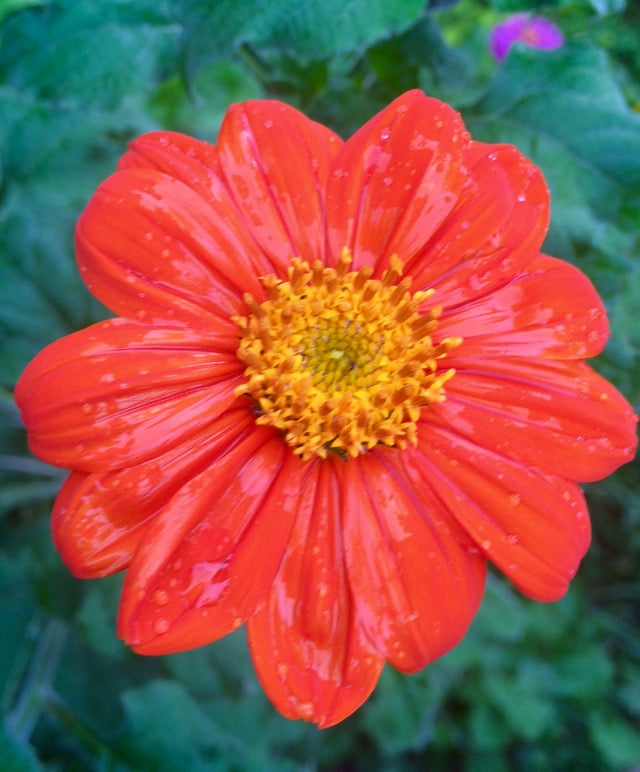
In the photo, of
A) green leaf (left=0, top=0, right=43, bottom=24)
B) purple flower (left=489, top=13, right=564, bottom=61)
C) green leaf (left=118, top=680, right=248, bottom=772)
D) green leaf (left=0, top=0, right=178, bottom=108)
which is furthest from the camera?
purple flower (left=489, top=13, right=564, bottom=61)

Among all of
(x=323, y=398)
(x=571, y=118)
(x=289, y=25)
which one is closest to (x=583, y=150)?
(x=571, y=118)

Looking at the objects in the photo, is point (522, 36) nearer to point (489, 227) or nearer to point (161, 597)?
point (489, 227)

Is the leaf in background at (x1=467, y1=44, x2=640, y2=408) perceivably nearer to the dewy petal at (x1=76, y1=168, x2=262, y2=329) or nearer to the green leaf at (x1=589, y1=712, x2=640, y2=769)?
the dewy petal at (x1=76, y1=168, x2=262, y2=329)

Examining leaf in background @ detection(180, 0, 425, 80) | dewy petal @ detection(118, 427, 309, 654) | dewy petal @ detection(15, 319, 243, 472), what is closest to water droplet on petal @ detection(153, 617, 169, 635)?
dewy petal @ detection(118, 427, 309, 654)

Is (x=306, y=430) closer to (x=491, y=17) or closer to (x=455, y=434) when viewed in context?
(x=455, y=434)

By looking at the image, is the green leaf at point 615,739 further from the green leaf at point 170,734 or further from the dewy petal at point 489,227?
the dewy petal at point 489,227

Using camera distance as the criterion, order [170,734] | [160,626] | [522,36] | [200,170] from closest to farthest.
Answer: [160,626] → [200,170] → [170,734] → [522,36]
